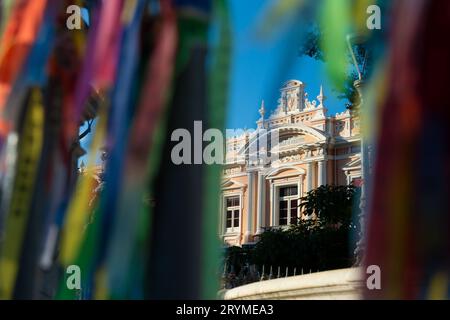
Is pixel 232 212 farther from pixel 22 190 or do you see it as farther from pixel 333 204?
pixel 22 190

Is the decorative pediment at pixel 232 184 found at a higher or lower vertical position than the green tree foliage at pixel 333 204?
higher

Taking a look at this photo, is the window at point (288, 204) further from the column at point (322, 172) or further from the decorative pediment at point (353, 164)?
the decorative pediment at point (353, 164)

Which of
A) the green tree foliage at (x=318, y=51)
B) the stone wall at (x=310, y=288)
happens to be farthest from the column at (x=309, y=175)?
the stone wall at (x=310, y=288)

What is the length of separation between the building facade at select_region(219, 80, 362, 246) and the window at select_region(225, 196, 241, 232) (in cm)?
3

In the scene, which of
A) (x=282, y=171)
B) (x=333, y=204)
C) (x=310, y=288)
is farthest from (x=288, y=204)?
(x=310, y=288)

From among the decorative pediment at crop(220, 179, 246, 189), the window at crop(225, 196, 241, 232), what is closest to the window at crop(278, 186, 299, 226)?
the decorative pediment at crop(220, 179, 246, 189)

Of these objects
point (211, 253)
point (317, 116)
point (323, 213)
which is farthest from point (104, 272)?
point (317, 116)

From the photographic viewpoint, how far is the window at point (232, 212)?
1956cm

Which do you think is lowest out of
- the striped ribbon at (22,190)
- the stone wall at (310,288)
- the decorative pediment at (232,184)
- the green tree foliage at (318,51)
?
the stone wall at (310,288)

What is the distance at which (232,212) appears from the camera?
65.8ft

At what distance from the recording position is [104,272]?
1.89 m

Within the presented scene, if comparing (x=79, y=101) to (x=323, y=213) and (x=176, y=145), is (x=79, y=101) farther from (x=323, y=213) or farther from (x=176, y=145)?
(x=323, y=213)

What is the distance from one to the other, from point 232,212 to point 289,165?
229cm

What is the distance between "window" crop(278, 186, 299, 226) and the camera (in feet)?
60.5
